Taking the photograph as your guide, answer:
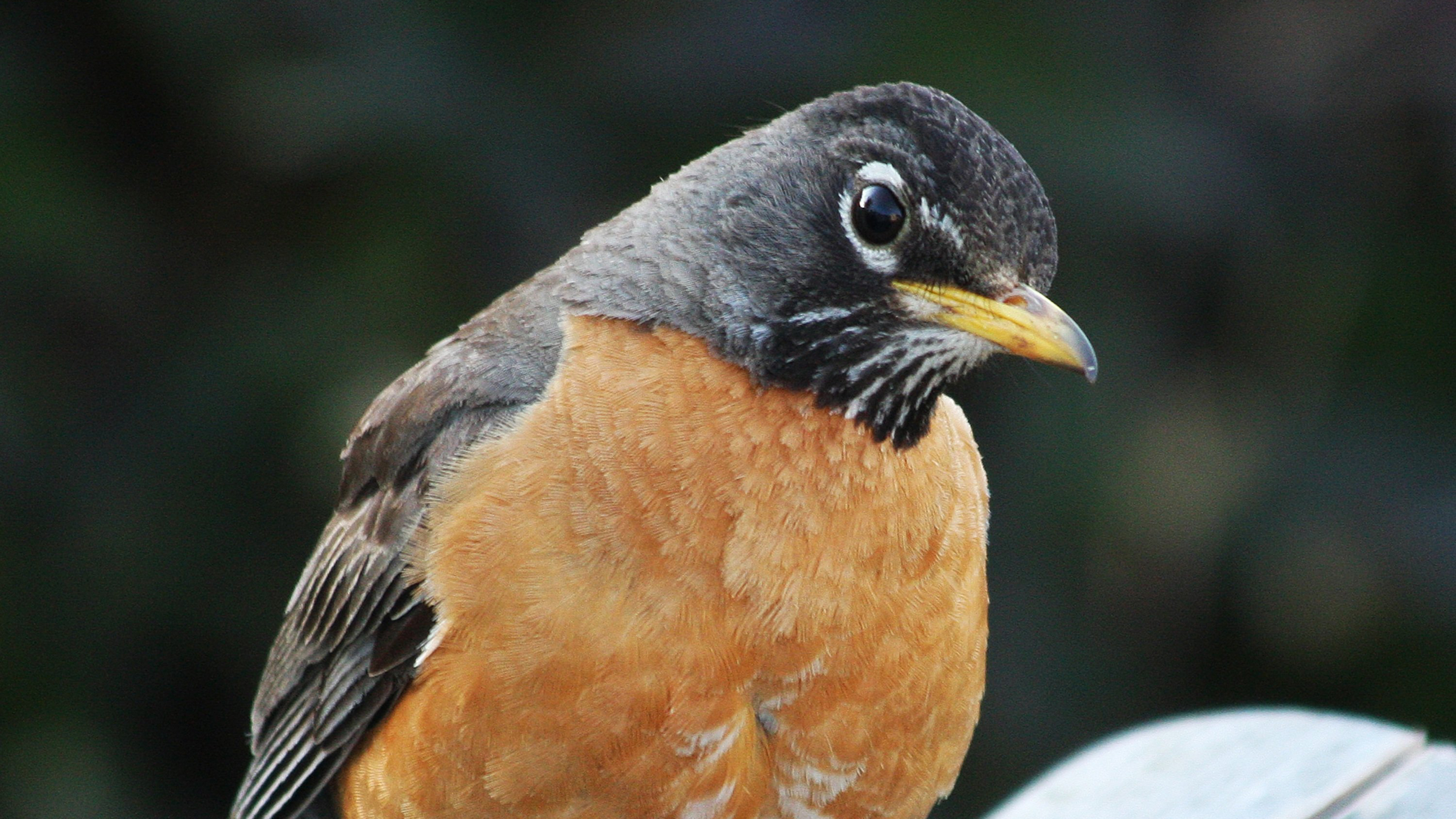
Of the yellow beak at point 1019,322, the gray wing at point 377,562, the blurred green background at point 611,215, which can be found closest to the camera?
the yellow beak at point 1019,322

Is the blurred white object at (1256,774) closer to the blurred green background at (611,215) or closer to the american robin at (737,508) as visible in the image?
the american robin at (737,508)

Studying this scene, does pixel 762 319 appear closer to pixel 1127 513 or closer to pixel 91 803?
pixel 1127 513

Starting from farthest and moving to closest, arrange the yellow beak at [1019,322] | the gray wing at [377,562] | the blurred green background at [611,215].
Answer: the blurred green background at [611,215] → the gray wing at [377,562] → the yellow beak at [1019,322]

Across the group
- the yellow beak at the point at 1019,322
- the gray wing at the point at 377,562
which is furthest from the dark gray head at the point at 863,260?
the gray wing at the point at 377,562

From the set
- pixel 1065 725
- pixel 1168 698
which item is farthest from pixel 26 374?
pixel 1168 698

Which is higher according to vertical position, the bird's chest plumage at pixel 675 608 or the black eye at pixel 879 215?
the black eye at pixel 879 215

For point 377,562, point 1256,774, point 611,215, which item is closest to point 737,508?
point 377,562

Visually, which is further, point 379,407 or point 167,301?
point 167,301

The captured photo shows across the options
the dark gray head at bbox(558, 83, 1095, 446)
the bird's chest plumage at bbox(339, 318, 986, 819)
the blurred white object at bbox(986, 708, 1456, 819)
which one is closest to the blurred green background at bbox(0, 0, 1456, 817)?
the blurred white object at bbox(986, 708, 1456, 819)
